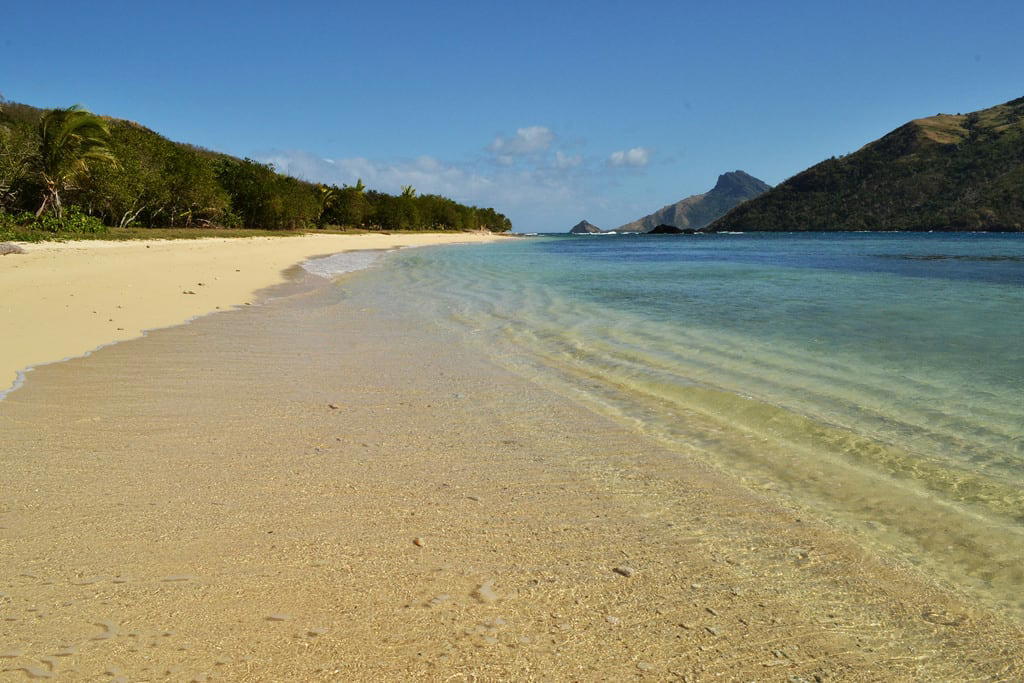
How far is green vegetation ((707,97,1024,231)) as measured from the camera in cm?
8631

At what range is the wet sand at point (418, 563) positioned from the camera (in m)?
1.63

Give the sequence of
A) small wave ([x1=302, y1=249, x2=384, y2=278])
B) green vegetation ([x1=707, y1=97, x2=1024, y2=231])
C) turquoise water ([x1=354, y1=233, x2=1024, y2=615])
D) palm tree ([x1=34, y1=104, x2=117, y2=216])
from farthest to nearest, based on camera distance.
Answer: green vegetation ([x1=707, y1=97, x2=1024, y2=231])
palm tree ([x1=34, y1=104, x2=117, y2=216])
small wave ([x1=302, y1=249, x2=384, y2=278])
turquoise water ([x1=354, y1=233, x2=1024, y2=615])

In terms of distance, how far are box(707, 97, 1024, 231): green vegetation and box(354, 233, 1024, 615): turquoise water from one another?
313ft

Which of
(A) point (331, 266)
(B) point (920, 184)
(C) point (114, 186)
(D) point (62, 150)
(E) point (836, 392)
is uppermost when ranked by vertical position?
(B) point (920, 184)

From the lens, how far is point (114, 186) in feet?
89.9

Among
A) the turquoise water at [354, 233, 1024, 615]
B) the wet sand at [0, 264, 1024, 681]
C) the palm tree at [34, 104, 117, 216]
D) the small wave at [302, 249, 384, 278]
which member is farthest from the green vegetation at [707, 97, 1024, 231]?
the wet sand at [0, 264, 1024, 681]

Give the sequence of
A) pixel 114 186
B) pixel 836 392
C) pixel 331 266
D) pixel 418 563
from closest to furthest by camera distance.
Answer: pixel 418 563 → pixel 836 392 → pixel 331 266 → pixel 114 186

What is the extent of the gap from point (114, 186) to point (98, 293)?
2242 centimetres

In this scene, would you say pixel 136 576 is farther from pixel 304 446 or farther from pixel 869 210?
pixel 869 210

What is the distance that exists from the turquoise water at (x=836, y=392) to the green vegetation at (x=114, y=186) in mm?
19694

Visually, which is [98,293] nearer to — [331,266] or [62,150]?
[331,266]

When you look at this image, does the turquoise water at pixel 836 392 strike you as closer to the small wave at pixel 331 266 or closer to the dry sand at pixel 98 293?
the dry sand at pixel 98 293

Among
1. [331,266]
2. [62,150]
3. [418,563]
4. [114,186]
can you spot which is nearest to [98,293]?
[418,563]

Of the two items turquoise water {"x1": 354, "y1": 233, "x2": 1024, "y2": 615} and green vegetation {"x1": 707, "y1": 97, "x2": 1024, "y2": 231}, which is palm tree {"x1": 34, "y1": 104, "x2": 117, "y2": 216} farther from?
green vegetation {"x1": 707, "y1": 97, "x2": 1024, "y2": 231}
